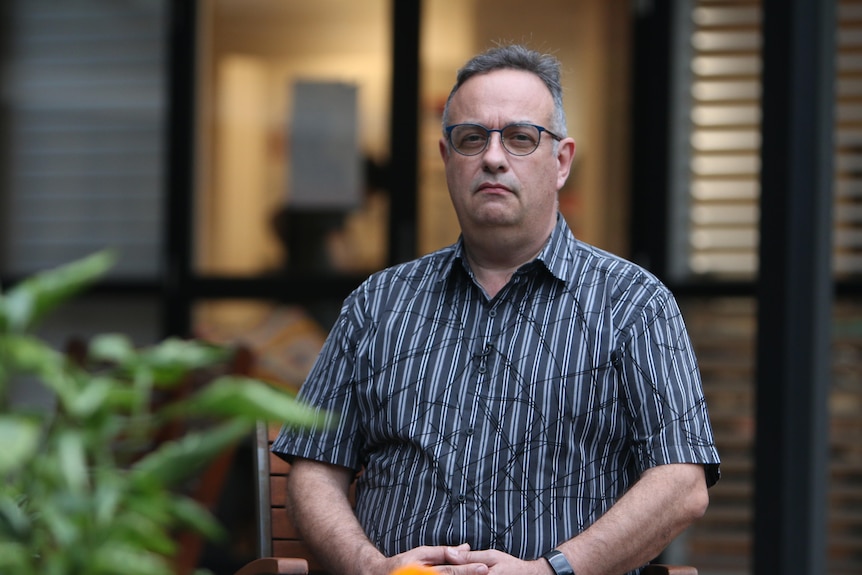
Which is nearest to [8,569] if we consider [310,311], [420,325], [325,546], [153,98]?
[325,546]

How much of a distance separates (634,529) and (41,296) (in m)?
1.36

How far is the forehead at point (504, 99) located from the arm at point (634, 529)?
0.67 m

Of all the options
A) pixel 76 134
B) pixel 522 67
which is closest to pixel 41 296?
pixel 522 67

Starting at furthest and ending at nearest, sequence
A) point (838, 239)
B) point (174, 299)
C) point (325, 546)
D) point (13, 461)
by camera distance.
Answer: point (174, 299)
point (838, 239)
point (325, 546)
point (13, 461)

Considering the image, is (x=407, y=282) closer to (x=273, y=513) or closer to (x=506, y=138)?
(x=506, y=138)

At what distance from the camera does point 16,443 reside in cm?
57

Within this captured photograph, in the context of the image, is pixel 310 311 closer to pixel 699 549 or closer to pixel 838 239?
pixel 699 549

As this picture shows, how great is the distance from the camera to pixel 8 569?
62 centimetres

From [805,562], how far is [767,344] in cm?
49

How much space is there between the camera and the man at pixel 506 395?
190 centimetres

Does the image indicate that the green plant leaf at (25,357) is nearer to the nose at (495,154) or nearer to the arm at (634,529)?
the arm at (634,529)

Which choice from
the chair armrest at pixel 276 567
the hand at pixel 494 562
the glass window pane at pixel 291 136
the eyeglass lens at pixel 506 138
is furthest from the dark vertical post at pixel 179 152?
the hand at pixel 494 562

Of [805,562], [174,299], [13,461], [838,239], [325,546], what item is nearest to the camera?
[13,461]

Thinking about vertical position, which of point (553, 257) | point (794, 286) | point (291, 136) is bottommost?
point (794, 286)
